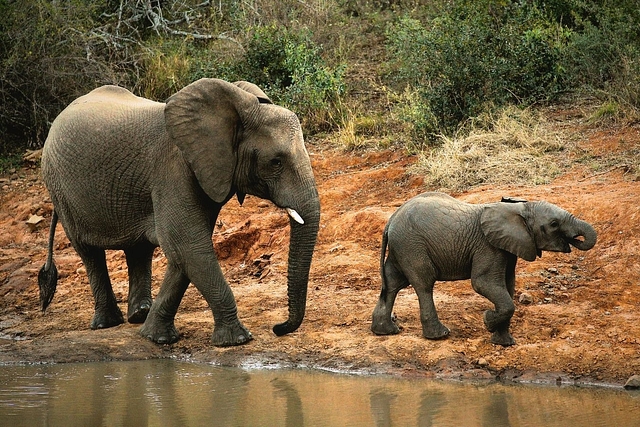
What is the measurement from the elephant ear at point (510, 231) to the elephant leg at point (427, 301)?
562mm

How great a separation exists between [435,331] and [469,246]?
71cm

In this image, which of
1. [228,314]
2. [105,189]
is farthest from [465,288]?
[105,189]

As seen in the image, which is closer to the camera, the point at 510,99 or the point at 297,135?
the point at 297,135

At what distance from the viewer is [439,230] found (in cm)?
862

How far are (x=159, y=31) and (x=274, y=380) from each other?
9.94m

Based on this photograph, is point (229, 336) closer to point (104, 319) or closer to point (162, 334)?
point (162, 334)

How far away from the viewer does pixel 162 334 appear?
30.5 ft

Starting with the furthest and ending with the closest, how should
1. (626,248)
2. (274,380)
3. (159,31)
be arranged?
(159,31)
(626,248)
(274,380)

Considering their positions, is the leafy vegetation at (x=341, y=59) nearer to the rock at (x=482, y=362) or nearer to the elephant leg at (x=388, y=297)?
the elephant leg at (x=388, y=297)

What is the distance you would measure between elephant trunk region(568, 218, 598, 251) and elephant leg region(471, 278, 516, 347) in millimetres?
641

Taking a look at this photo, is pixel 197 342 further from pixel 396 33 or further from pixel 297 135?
pixel 396 33

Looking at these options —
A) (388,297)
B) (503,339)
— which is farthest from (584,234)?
(388,297)

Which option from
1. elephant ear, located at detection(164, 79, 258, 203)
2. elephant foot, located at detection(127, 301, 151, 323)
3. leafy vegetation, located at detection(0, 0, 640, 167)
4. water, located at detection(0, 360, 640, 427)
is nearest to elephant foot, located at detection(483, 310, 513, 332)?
water, located at detection(0, 360, 640, 427)

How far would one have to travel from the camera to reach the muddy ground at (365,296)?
8.41 meters
